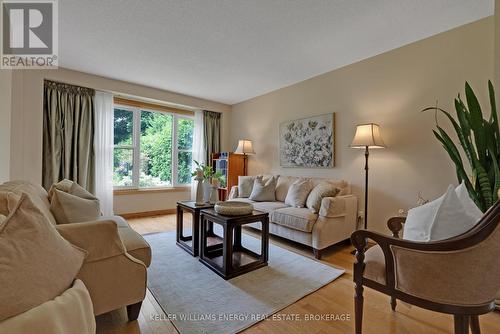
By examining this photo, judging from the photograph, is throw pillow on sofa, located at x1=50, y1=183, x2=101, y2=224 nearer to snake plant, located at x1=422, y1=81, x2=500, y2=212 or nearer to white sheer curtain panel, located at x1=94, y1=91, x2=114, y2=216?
white sheer curtain panel, located at x1=94, y1=91, x2=114, y2=216

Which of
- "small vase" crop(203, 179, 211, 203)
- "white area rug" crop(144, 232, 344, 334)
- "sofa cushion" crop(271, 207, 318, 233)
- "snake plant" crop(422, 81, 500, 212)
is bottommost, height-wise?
"white area rug" crop(144, 232, 344, 334)

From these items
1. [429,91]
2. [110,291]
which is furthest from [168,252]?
[429,91]

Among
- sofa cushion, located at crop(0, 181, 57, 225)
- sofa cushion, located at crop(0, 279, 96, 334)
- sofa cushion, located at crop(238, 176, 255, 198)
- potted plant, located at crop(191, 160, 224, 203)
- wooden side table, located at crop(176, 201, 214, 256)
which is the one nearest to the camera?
sofa cushion, located at crop(0, 279, 96, 334)

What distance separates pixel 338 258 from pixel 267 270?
892 millimetres

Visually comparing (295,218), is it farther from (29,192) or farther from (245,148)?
(29,192)

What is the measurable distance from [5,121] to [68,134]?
106cm

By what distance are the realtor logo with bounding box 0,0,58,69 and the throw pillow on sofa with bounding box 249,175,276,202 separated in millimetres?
3047

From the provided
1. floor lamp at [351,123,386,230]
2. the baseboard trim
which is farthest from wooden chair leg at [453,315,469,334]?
the baseboard trim

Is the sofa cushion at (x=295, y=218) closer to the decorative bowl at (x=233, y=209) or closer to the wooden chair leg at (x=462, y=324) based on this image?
the decorative bowl at (x=233, y=209)

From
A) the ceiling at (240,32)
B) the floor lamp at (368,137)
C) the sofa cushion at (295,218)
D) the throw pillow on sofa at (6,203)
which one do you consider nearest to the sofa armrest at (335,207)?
the sofa cushion at (295,218)

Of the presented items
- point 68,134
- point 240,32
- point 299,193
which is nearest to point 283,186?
point 299,193

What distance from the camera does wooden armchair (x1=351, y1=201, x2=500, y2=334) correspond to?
97 cm

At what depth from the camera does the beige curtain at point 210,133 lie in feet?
16.9

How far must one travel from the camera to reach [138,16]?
7.18 ft
